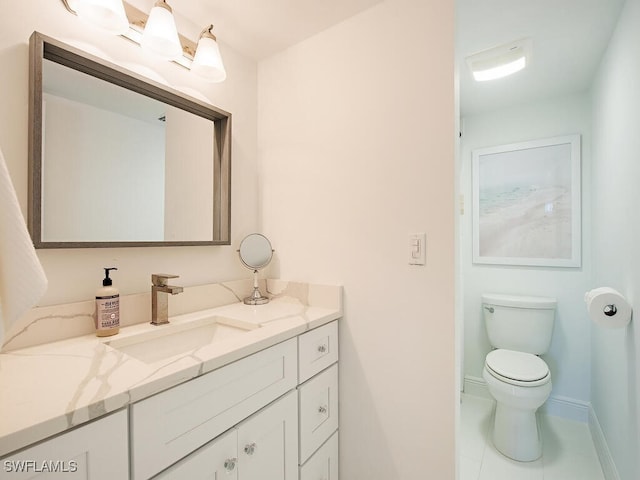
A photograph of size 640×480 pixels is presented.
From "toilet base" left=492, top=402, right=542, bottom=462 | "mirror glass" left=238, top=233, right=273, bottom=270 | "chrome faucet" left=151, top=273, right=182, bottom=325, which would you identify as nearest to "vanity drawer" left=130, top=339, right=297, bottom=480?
"chrome faucet" left=151, top=273, right=182, bottom=325

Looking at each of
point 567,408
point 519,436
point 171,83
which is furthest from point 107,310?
point 567,408

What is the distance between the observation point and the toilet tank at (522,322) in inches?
78.9

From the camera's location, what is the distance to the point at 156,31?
3.50 ft

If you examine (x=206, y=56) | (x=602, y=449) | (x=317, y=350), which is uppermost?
(x=206, y=56)

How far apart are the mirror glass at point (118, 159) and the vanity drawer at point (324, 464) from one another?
987 millimetres

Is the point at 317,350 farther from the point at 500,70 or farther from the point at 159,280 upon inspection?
the point at 500,70

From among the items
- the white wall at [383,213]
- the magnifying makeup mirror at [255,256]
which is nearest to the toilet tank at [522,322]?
the white wall at [383,213]

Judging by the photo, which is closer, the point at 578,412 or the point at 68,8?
the point at 68,8

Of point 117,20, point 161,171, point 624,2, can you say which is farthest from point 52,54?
point 624,2

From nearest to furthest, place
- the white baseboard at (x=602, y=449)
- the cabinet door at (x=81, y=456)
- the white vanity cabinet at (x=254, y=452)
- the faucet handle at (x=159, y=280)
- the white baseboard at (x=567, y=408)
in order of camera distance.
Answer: the cabinet door at (x=81, y=456), the white vanity cabinet at (x=254, y=452), the faucet handle at (x=159, y=280), the white baseboard at (x=602, y=449), the white baseboard at (x=567, y=408)

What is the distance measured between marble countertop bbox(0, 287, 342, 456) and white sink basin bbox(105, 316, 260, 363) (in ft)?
0.07

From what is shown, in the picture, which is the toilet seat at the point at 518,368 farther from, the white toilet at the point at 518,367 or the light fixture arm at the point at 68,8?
the light fixture arm at the point at 68,8

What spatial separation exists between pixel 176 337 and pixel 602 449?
2253 mm

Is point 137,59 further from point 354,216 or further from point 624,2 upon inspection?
point 624,2
